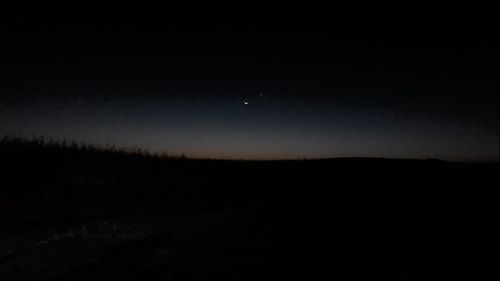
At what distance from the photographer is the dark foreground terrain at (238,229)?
15.2 feet

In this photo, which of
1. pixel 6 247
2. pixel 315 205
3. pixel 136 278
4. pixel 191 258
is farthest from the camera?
pixel 315 205

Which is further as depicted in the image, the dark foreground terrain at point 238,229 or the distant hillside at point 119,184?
the distant hillside at point 119,184

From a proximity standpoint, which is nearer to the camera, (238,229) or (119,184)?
(238,229)

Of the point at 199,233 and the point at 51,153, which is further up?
the point at 51,153

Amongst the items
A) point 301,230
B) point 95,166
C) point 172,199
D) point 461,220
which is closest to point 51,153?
point 95,166

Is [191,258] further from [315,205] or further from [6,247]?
[315,205]

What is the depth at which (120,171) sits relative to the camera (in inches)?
546

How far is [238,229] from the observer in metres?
6.95

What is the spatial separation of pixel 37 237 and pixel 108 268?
1801mm

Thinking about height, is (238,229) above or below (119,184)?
below

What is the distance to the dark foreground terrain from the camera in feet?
15.2

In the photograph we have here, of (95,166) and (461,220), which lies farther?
(95,166)

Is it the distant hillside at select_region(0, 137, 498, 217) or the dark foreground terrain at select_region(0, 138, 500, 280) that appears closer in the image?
the dark foreground terrain at select_region(0, 138, 500, 280)

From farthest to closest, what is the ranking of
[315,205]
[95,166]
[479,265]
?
1. [95,166]
2. [315,205]
3. [479,265]
